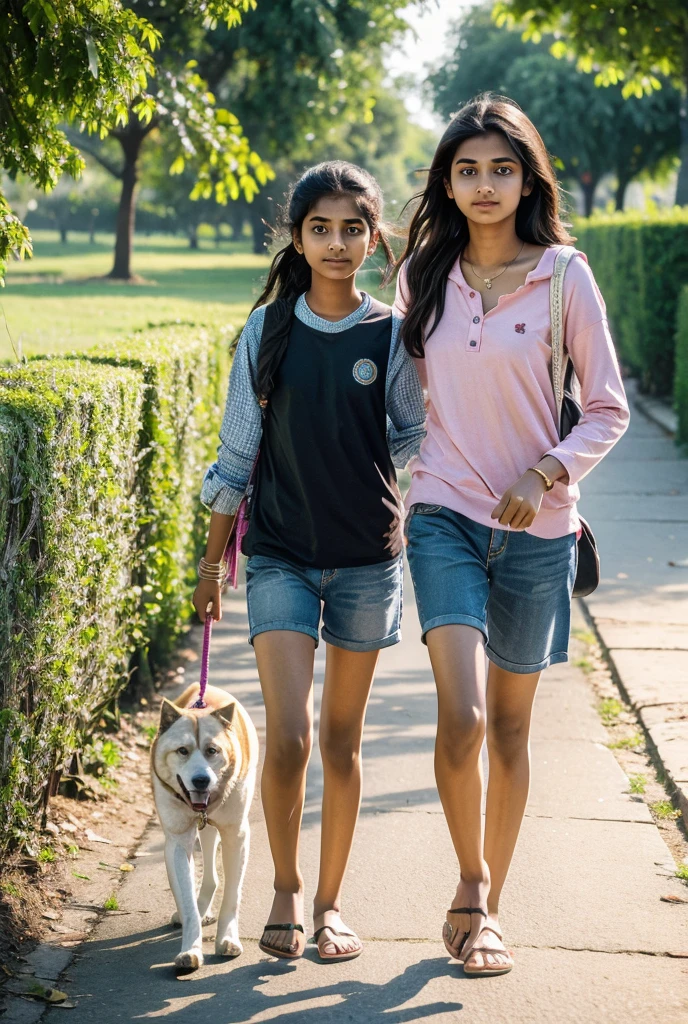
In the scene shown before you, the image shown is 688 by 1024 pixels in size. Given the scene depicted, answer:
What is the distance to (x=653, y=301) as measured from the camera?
16.2 meters

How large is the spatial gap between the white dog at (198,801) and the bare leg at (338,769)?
256mm

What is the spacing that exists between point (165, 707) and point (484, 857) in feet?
3.39

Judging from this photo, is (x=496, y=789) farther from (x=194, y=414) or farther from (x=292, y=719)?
(x=194, y=414)

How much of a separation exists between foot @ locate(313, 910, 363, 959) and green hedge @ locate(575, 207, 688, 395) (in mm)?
13344

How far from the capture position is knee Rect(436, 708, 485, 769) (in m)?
3.24

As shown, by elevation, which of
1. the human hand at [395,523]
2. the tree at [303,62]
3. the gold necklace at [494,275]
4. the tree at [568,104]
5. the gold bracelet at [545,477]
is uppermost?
the tree at [568,104]

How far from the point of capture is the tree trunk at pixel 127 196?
31656 mm

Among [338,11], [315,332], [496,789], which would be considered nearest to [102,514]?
[315,332]

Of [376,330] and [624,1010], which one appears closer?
[624,1010]

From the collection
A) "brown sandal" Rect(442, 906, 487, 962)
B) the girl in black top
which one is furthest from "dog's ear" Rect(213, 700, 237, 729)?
"brown sandal" Rect(442, 906, 487, 962)

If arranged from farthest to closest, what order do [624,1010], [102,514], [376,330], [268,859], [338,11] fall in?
1. [338,11]
2. [102,514]
3. [268,859]
4. [376,330]
5. [624,1010]

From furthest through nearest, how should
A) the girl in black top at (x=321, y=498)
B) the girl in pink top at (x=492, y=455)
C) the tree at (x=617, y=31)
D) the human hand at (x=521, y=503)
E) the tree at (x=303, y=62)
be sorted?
the tree at (x=303, y=62) → the tree at (x=617, y=31) → the girl in black top at (x=321, y=498) → the girl in pink top at (x=492, y=455) → the human hand at (x=521, y=503)

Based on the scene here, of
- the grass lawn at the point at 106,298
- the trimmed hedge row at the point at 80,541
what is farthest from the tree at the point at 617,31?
the trimmed hedge row at the point at 80,541

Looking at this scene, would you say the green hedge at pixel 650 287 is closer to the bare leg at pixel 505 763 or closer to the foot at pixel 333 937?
the bare leg at pixel 505 763
